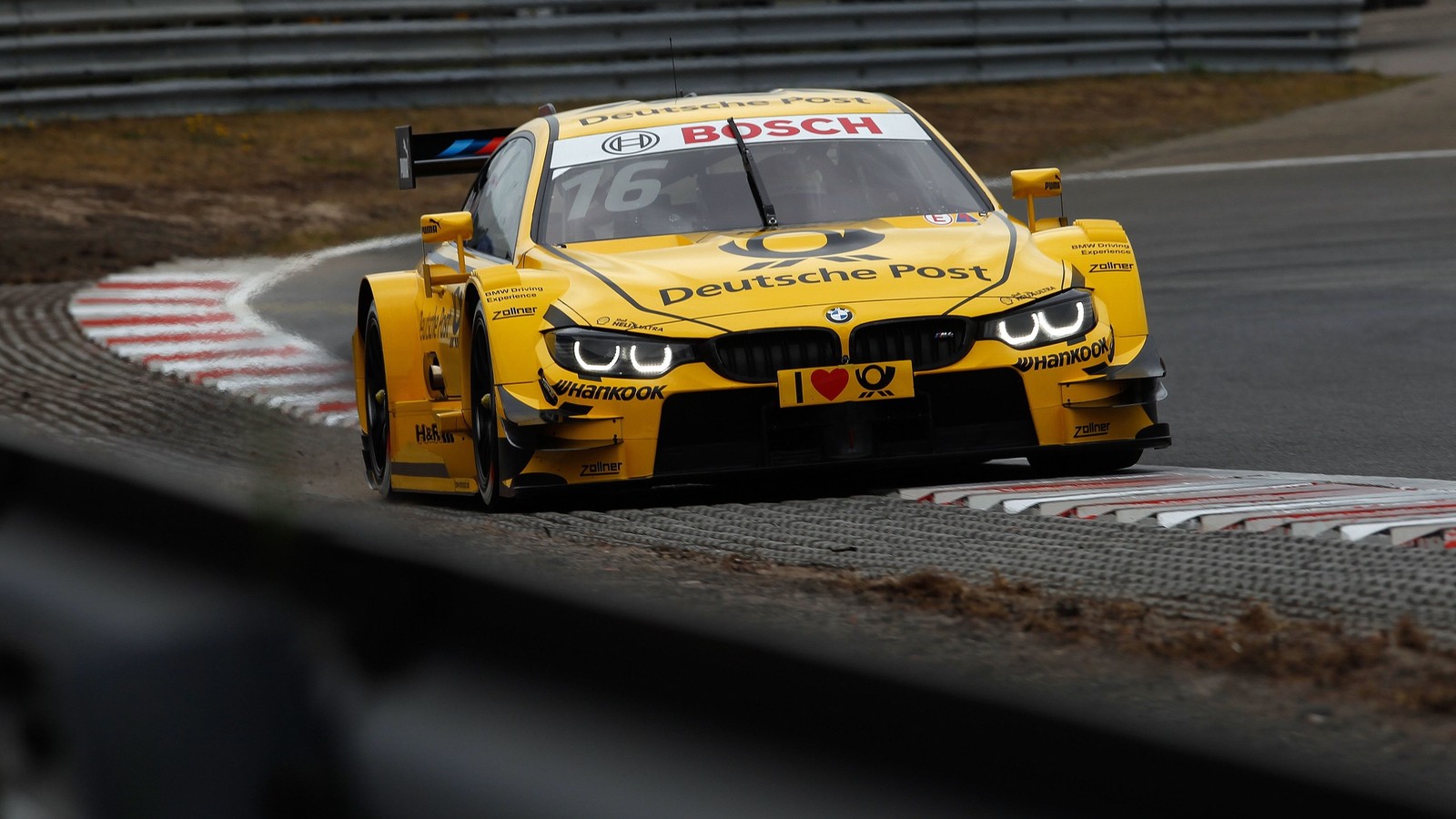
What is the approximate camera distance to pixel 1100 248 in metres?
6.72

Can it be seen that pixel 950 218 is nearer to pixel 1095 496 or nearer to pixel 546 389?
pixel 1095 496

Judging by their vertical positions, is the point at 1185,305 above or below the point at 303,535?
below

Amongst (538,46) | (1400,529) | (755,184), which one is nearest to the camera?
(1400,529)

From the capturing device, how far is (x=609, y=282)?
648 centimetres

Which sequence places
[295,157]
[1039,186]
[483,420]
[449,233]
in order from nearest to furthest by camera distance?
[483,420]
[449,233]
[1039,186]
[295,157]

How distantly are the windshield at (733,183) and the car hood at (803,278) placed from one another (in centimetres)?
36

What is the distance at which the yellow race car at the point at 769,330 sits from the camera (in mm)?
6227

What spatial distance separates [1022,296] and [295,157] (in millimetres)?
16244

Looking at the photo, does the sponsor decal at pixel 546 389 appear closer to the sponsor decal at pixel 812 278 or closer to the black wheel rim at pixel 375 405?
the sponsor decal at pixel 812 278

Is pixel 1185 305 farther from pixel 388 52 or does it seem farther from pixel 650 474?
pixel 388 52

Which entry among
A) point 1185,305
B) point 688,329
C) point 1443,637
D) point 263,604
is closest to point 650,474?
point 688,329

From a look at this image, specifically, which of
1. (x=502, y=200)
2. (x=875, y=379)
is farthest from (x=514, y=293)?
(x=502, y=200)

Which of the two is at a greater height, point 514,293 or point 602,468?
point 514,293

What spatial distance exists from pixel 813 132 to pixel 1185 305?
525 centimetres
